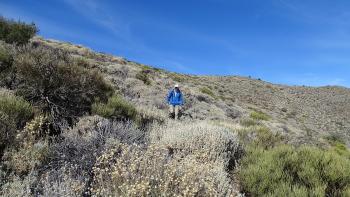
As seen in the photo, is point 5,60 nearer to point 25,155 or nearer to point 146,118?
point 146,118

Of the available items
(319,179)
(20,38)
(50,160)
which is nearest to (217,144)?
(319,179)

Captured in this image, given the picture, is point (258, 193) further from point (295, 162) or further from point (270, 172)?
point (295, 162)

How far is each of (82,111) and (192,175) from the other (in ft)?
16.7

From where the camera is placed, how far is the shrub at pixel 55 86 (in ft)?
30.9

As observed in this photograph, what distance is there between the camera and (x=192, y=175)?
223 inches

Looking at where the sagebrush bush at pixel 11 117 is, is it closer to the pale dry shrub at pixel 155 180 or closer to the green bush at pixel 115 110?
the pale dry shrub at pixel 155 180

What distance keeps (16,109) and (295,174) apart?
5.32 meters

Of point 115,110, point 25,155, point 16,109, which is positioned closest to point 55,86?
point 115,110

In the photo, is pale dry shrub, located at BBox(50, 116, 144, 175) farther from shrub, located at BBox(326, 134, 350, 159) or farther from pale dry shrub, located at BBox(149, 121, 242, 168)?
shrub, located at BBox(326, 134, 350, 159)

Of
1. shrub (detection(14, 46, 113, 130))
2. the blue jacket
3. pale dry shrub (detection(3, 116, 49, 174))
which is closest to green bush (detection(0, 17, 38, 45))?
the blue jacket

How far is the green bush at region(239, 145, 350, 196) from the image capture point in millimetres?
6508

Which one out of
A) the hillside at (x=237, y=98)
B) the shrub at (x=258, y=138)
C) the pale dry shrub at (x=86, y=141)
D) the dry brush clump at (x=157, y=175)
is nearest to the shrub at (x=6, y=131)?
the pale dry shrub at (x=86, y=141)

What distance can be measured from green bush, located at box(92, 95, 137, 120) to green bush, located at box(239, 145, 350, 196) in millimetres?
3675

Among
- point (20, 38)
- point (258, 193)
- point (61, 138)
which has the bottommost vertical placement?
point (258, 193)
